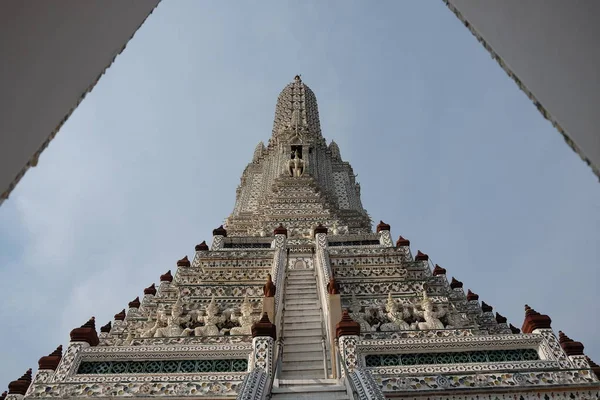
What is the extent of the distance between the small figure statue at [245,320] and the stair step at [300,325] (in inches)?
23.2

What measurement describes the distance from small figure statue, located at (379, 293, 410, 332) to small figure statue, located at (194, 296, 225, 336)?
3126 millimetres

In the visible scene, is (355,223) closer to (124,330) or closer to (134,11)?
(124,330)

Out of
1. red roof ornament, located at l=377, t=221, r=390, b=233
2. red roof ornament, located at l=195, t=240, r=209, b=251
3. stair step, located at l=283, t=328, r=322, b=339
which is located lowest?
stair step, located at l=283, t=328, r=322, b=339

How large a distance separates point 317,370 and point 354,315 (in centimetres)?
189

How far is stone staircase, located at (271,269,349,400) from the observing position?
613 cm

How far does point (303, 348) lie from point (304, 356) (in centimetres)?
23

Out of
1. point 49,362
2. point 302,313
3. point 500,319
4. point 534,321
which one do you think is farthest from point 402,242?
point 49,362

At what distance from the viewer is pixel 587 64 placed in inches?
75.9

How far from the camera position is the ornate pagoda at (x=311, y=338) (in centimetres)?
647

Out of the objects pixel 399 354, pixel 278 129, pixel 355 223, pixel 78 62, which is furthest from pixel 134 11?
pixel 278 129

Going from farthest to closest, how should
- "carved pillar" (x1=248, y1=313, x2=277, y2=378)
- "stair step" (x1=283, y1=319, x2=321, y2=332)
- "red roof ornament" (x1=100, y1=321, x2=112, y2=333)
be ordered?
"red roof ornament" (x1=100, y1=321, x2=112, y2=333) → "stair step" (x1=283, y1=319, x2=321, y2=332) → "carved pillar" (x1=248, y1=313, x2=277, y2=378)

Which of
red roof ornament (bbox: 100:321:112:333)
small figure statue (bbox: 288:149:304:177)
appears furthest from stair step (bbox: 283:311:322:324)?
small figure statue (bbox: 288:149:304:177)

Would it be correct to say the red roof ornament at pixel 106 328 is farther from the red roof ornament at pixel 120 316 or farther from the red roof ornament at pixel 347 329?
the red roof ornament at pixel 347 329

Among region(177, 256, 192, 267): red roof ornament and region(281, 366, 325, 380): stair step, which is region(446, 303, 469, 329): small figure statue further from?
region(177, 256, 192, 267): red roof ornament
